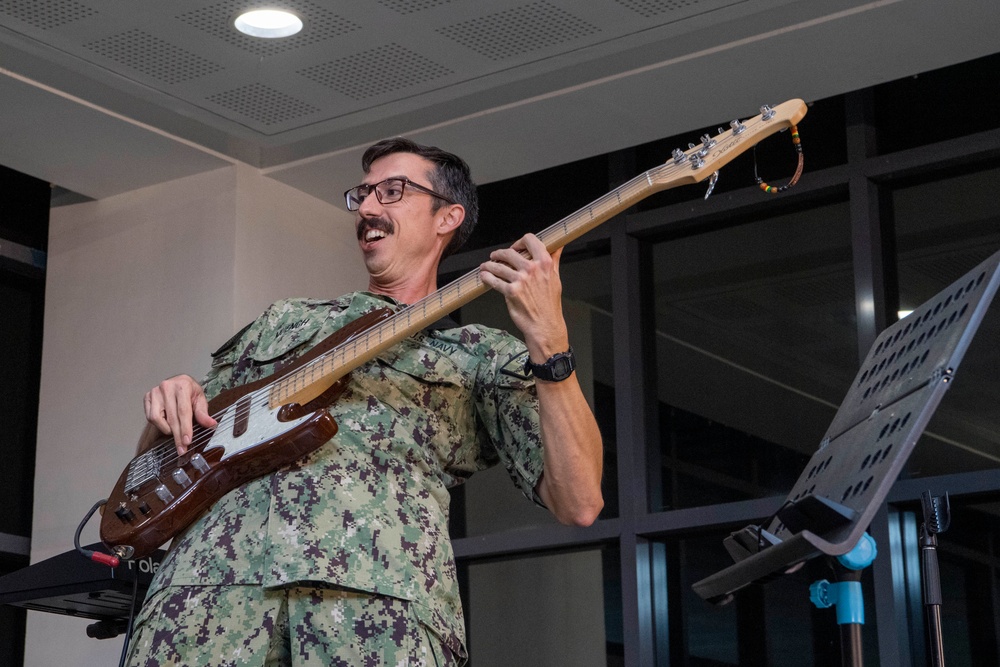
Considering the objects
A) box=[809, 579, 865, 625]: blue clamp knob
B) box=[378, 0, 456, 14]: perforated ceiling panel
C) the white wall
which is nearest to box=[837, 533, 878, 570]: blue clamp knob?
box=[809, 579, 865, 625]: blue clamp knob

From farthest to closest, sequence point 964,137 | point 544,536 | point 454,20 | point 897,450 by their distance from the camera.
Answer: point 544,536
point 964,137
point 454,20
point 897,450

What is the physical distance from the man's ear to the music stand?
88 centimetres

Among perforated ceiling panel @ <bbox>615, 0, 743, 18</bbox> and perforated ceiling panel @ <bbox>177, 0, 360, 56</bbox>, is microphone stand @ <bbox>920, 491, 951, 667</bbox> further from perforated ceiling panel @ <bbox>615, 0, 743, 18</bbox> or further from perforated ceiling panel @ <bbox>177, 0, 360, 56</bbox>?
perforated ceiling panel @ <bbox>177, 0, 360, 56</bbox>

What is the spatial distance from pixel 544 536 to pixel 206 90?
1.65 meters

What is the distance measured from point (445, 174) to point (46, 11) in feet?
4.43

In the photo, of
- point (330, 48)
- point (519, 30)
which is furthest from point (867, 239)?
point (330, 48)

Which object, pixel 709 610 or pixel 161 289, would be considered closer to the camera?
pixel 709 610

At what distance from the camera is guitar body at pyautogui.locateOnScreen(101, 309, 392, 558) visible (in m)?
2.09

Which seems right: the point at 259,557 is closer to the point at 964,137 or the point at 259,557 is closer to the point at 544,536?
the point at 544,536

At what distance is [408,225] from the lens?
2.46 metres

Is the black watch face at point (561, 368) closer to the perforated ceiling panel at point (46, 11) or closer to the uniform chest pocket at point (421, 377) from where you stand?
the uniform chest pocket at point (421, 377)

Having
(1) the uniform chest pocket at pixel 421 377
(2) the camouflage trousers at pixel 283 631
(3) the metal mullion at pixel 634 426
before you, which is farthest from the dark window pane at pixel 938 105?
(2) the camouflage trousers at pixel 283 631

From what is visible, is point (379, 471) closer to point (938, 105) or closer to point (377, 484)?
point (377, 484)

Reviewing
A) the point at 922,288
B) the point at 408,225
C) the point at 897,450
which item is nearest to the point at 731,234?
the point at 922,288
